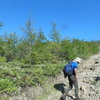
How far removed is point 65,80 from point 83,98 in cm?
252

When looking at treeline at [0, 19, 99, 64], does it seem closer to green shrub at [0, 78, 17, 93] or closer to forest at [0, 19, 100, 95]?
forest at [0, 19, 100, 95]

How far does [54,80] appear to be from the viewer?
7.30m

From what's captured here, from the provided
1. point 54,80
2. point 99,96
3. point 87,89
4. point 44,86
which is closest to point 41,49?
point 54,80

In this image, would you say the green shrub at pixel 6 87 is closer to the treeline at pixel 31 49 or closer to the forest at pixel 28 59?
the forest at pixel 28 59

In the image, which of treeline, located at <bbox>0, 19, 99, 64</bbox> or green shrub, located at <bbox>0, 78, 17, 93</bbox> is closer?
green shrub, located at <bbox>0, 78, 17, 93</bbox>

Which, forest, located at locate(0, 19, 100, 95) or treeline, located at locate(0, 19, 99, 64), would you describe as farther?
treeline, located at locate(0, 19, 99, 64)

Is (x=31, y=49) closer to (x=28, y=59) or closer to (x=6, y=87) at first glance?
(x=28, y=59)

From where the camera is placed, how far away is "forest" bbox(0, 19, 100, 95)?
17.7 feet

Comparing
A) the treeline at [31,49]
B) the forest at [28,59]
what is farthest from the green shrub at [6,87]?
the treeline at [31,49]

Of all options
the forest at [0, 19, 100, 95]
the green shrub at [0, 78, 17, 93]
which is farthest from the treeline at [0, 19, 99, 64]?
the green shrub at [0, 78, 17, 93]

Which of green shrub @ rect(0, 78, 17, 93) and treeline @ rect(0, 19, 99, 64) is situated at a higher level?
treeline @ rect(0, 19, 99, 64)

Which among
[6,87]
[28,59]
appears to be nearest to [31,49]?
[28,59]

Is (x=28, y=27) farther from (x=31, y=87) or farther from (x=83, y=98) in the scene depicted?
(x=83, y=98)

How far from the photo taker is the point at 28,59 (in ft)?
30.2
